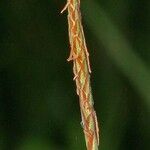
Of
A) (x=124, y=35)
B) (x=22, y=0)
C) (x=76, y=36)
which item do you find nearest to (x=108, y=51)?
(x=124, y=35)

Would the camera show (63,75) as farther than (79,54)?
Yes

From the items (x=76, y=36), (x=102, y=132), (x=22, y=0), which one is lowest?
(x=102, y=132)

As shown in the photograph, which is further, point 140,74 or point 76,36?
point 140,74

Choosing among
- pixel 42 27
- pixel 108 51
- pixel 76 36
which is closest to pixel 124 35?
pixel 108 51

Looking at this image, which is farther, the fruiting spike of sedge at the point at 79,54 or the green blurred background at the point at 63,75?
the green blurred background at the point at 63,75

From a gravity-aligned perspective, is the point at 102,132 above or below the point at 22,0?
below

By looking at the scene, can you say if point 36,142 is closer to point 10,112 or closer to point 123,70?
point 10,112

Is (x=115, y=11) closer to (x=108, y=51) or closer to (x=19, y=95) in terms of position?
(x=108, y=51)

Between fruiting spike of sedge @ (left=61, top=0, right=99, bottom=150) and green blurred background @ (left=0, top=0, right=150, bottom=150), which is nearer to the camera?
fruiting spike of sedge @ (left=61, top=0, right=99, bottom=150)
